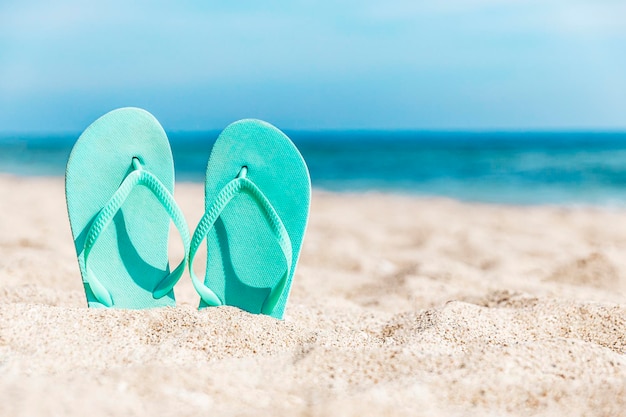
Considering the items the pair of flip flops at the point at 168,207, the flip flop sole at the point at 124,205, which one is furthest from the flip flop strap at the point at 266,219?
the flip flop sole at the point at 124,205

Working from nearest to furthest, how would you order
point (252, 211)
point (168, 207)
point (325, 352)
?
point (325, 352) < point (168, 207) < point (252, 211)

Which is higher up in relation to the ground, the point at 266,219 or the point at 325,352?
the point at 266,219

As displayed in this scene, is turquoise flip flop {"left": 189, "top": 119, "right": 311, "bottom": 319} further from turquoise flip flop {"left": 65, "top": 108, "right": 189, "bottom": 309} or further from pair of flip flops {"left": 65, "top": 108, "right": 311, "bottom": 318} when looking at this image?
turquoise flip flop {"left": 65, "top": 108, "right": 189, "bottom": 309}

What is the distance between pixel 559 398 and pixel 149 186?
1.21 m

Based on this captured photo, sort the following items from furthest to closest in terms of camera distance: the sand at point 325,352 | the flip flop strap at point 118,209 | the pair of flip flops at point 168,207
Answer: the pair of flip flops at point 168,207 < the flip flop strap at point 118,209 < the sand at point 325,352

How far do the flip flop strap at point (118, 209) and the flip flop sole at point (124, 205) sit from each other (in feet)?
0.15

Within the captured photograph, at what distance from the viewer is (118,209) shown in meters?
1.94

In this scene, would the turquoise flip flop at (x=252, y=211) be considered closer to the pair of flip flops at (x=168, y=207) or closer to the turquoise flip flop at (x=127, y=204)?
the pair of flip flops at (x=168, y=207)

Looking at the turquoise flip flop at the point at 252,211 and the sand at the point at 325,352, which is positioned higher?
the turquoise flip flop at the point at 252,211

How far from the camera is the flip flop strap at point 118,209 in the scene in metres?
1.79

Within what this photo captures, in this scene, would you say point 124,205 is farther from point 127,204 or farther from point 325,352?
point 325,352

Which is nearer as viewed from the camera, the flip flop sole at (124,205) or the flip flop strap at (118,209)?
the flip flop strap at (118,209)

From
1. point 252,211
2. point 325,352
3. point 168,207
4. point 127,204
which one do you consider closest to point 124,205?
point 127,204

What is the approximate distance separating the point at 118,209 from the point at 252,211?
0.40 metres
